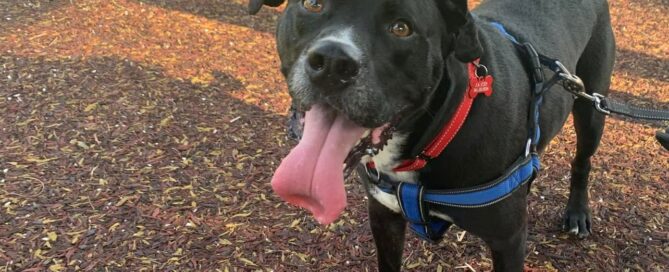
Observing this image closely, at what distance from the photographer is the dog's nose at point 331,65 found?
2.12 metres

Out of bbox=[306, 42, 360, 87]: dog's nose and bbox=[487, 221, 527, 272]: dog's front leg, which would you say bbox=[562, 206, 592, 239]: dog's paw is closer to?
bbox=[487, 221, 527, 272]: dog's front leg

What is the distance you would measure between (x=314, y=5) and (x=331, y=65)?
1.21ft

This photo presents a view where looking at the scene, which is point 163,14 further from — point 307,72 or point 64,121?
point 307,72

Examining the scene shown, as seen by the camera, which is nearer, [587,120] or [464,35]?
[464,35]

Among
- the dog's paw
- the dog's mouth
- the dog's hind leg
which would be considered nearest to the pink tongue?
the dog's mouth

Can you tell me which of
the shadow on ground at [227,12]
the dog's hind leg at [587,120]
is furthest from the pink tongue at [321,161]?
the shadow on ground at [227,12]

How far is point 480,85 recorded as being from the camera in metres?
2.52

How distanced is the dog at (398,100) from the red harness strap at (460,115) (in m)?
0.03

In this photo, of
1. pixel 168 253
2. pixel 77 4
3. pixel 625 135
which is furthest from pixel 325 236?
pixel 77 4

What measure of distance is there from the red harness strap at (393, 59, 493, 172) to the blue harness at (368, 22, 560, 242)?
0.19 m

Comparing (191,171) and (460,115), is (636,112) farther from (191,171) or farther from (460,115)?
(191,171)

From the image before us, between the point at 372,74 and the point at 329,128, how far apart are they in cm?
27

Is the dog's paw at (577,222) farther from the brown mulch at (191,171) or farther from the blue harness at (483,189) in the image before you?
the blue harness at (483,189)

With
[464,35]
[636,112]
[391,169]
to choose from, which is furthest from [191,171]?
[636,112]
